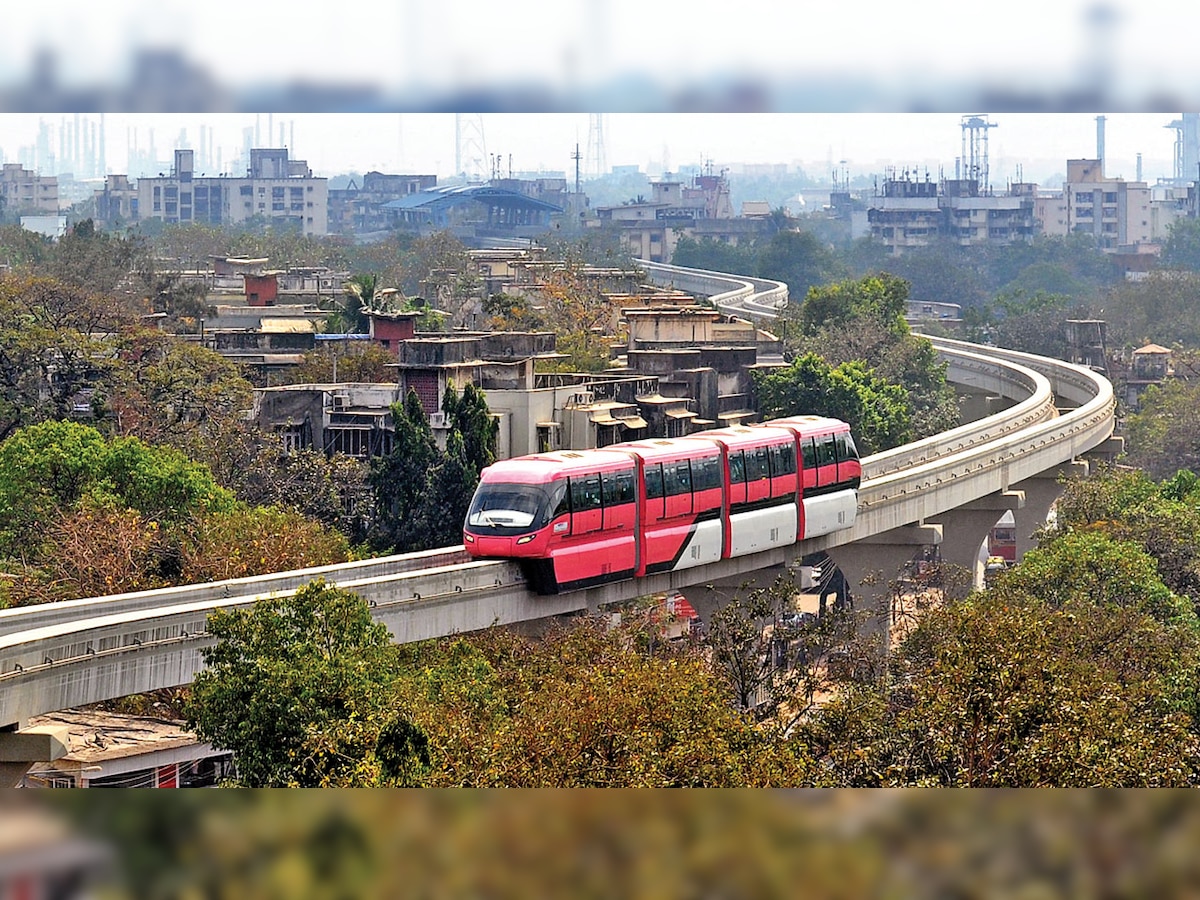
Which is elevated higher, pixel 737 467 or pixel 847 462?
pixel 737 467

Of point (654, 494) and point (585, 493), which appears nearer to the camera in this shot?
point (585, 493)

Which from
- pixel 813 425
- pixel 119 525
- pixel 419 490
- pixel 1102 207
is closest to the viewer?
pixel 119 525

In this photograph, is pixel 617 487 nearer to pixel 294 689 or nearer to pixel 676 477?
pixel 676 477

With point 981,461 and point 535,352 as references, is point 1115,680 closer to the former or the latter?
point 981,461

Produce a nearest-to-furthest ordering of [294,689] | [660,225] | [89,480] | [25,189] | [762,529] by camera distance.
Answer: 1. [294,689]
2. [762,529]
3. [89,480]
4. [25,189]
5. [660,225]

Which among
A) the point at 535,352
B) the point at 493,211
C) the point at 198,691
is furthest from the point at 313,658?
the point at 493,211

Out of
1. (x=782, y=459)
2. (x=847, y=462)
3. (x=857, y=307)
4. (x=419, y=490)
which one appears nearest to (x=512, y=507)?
(x=782, y=459)

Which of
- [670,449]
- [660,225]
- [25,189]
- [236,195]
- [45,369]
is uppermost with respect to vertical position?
[25,189]
